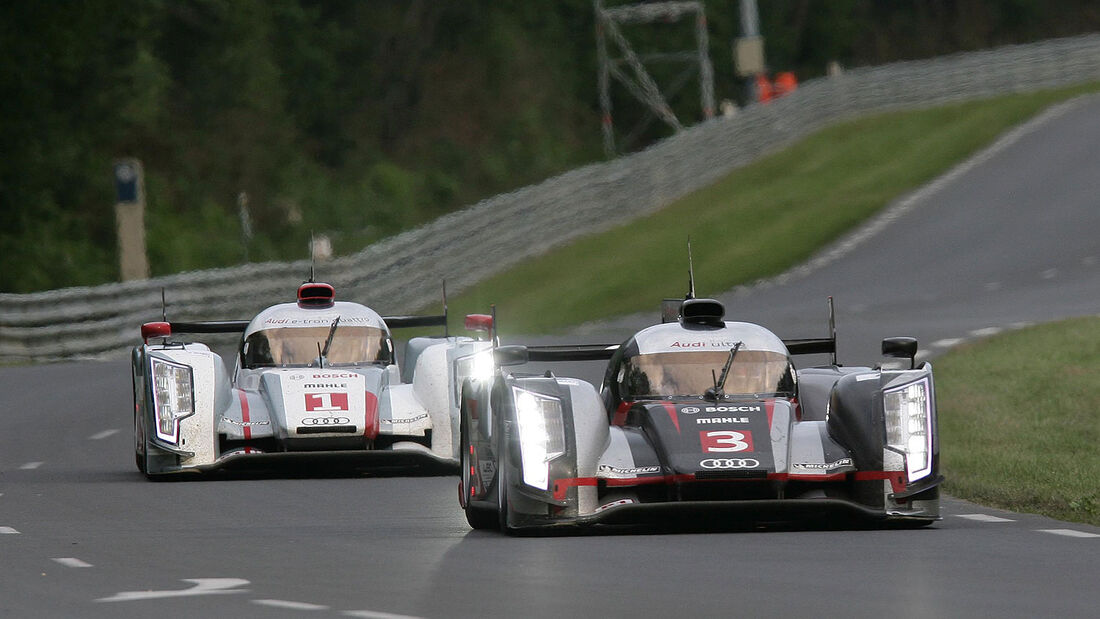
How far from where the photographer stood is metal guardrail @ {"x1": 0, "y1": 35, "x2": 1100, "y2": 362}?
98.4ft

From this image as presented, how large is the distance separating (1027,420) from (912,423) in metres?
6.31

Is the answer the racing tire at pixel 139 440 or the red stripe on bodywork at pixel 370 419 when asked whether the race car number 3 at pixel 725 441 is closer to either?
the red stripe on bodywork at pixel 370 419

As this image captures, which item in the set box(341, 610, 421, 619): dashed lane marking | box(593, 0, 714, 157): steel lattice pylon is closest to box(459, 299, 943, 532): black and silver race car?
box(341, 610, 421, 619): dashed lane marking

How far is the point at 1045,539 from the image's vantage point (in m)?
10.7

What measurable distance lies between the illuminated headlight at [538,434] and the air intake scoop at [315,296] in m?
5.77

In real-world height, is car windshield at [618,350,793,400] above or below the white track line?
above

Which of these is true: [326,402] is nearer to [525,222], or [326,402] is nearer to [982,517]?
[982,517]

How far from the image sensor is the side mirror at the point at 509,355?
Answer: 1156cm

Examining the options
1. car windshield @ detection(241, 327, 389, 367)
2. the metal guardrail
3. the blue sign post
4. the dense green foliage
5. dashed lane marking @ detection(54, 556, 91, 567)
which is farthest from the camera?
the dense green foliage

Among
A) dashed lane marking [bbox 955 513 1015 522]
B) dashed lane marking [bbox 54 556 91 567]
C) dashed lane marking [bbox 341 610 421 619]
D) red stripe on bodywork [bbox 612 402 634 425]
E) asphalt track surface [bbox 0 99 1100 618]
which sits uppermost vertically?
red stripe on bodywork [bbox 612 402 634 425]

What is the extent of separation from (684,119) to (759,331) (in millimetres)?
73686

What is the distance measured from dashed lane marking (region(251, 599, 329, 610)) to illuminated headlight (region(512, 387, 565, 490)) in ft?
8.30

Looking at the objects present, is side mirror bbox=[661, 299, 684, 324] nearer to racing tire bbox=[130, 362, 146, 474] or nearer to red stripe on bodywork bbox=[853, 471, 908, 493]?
red stripe on bodywork bbox=[853, 471, 908, 493]

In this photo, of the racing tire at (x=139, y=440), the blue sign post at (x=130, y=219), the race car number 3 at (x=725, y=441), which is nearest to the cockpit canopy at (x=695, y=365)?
the race car number 3 at (x=725, y=441)
